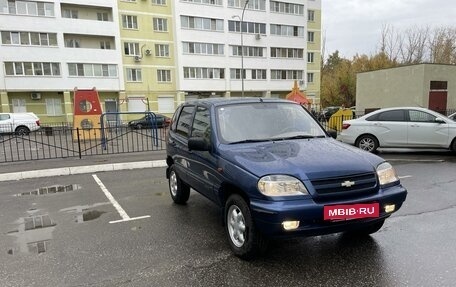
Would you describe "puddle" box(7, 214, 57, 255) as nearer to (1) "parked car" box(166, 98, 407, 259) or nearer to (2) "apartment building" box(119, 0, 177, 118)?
(1) "parked car" box(166, 98, 407, 259)

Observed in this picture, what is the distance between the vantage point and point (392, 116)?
11234mm

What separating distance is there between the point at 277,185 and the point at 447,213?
135 inches

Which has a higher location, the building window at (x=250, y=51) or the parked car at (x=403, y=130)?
the building window at (x=250, y=51)

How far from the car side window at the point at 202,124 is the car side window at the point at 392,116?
27.1 ft

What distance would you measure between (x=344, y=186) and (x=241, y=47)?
42.1 meters

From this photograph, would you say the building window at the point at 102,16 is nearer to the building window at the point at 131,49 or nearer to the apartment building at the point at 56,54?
the apartment building at the point at 56,54

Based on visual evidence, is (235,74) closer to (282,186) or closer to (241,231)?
(241,231)

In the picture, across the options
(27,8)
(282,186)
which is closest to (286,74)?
(27,8)

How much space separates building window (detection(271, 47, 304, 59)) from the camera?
46125mm

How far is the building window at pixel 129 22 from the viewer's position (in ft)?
126

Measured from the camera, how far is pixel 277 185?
3.40 meters

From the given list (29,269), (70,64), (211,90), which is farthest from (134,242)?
(211,90)

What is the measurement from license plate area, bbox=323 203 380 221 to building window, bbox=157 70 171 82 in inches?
1541

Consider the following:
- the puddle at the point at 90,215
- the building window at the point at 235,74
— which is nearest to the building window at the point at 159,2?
the building window at the point at 235,74
